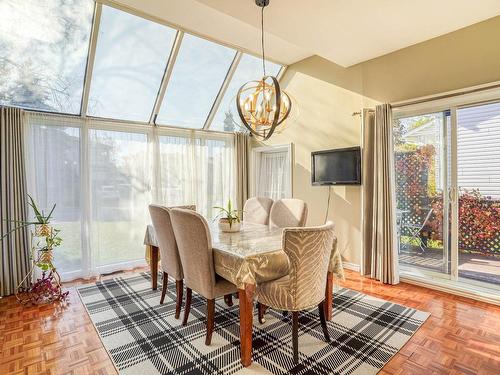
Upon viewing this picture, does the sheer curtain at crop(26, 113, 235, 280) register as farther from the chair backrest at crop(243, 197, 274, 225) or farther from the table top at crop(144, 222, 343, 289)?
the table top at crop(144, 222, 343, 289)

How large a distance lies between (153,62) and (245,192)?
Answer: 2756 mm

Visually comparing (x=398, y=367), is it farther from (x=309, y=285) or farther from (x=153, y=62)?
(x=153, y=62)

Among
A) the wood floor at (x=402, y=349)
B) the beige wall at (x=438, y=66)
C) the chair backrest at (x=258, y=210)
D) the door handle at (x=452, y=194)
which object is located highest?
the beige wall at (x=438, y=66)

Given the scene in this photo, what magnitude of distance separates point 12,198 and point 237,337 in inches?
121

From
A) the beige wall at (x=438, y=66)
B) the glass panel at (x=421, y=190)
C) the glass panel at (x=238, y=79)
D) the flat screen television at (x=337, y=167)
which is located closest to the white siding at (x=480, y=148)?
the glass panel at (x=421, y=190)

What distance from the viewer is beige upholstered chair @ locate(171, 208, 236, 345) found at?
2156 mm

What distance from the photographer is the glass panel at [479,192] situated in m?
3.10

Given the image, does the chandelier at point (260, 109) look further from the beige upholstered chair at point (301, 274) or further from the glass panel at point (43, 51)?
the glass panel at point (43, 51)

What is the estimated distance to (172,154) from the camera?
15.6 feet

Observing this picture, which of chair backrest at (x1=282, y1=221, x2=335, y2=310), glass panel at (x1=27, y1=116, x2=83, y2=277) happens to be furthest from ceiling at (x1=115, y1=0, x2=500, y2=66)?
chair backrest at (x1=282, y1=221, x2=335, y2=310)

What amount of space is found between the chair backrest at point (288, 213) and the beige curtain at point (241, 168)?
199cm

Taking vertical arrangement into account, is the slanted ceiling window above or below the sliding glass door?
above

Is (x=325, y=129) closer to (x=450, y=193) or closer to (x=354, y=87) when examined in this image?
(x=354, y=87)

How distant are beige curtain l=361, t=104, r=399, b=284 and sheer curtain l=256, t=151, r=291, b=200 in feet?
5.01
